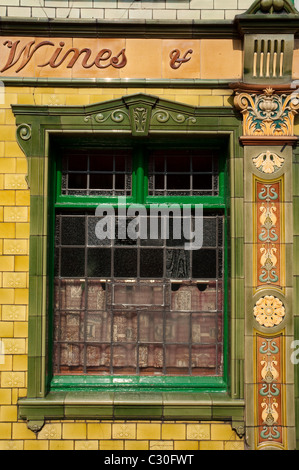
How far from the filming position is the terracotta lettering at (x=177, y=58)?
5793 mm

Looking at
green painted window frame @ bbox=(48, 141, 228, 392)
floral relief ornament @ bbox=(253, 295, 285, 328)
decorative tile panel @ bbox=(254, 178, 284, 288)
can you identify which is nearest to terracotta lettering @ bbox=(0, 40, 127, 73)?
green painted window frame @ bbox=(48, 141, 228, 392)

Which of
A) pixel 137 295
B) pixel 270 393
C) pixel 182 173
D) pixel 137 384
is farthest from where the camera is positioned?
pixel 182 173

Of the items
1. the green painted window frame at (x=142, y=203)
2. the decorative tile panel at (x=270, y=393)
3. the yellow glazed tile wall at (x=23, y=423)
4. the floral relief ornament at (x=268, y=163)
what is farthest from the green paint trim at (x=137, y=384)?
the floral relief ornament at (x=268, y=163)

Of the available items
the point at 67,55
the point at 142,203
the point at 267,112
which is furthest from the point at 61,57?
the point at 267,112

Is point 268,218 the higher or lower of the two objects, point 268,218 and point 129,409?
the higher

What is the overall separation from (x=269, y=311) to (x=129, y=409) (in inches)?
80.4

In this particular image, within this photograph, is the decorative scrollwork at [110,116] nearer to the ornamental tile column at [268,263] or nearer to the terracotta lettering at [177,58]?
the terracotta lettering at [177,58]

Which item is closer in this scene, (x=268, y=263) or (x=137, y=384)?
(x=268, y=263)

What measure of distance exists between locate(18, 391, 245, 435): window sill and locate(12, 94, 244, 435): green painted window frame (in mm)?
12

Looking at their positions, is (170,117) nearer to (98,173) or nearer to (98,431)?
(98,173)

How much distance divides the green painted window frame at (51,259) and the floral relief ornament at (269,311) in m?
0.21

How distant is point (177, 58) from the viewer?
580 cm

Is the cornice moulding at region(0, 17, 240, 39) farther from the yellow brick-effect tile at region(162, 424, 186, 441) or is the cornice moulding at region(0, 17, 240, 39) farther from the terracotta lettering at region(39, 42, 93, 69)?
the yellow brick-effect tile at region(162, 424, 186, 441)

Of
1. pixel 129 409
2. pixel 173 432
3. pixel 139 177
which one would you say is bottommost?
pixel 173 432
